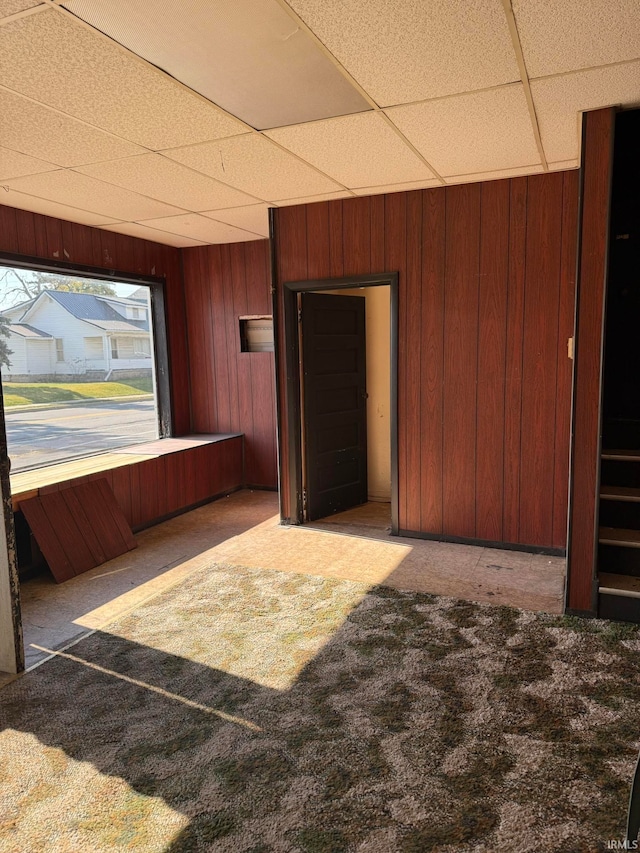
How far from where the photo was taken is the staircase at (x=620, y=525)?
10.3 ft

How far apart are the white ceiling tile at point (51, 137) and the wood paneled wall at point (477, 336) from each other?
180 centimetres

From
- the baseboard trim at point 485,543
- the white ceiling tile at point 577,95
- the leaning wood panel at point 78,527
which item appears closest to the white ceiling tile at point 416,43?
the white ceiling tile at point 577,95

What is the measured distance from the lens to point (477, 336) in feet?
13.9

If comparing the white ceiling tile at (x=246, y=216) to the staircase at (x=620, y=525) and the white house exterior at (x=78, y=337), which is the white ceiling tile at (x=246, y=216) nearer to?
the white house exterior at (x=78, y=337)

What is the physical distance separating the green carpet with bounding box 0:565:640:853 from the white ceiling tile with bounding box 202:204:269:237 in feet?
10.3

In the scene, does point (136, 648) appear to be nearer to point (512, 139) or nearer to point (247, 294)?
point (512, 139)

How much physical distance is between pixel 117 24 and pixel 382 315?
3973mm

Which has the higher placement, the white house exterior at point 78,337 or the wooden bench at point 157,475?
the white house exterior at point 78,337

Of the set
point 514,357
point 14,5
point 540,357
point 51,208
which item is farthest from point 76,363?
point 540,357

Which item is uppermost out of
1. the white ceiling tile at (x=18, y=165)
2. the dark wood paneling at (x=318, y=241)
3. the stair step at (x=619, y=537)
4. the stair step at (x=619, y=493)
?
the white ceiling tile at (x=18, y=165)

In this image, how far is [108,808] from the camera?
1932mm

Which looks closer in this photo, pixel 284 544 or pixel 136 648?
pixel 136 648

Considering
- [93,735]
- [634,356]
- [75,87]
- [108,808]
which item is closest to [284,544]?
[93,735]

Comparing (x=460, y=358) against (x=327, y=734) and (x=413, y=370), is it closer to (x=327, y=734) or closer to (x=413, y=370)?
(x=413, y=370)
